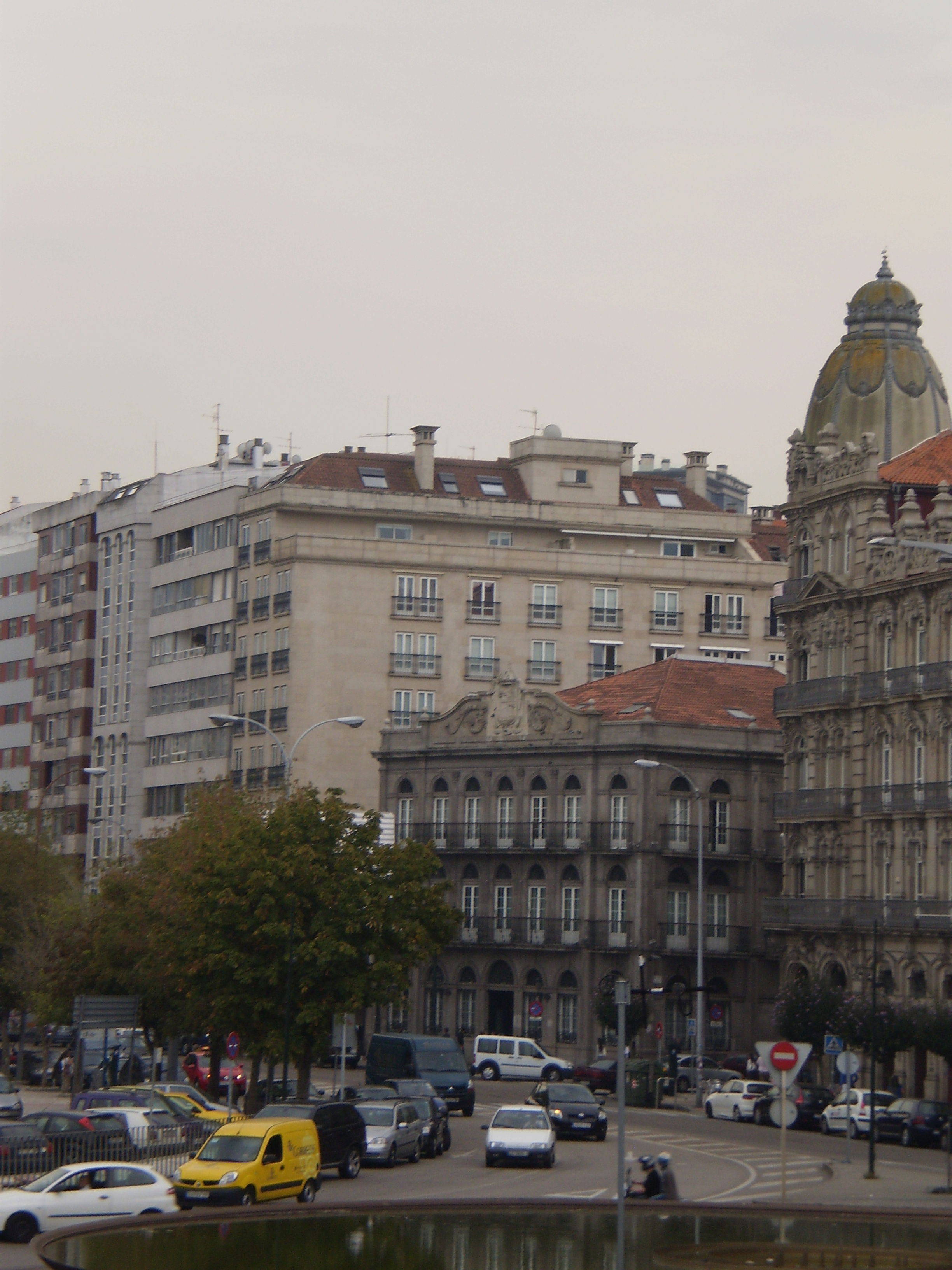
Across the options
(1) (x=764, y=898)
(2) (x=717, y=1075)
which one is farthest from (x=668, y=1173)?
(1) (x=764, y=898)

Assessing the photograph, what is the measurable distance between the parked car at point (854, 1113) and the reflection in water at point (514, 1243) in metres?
25.5

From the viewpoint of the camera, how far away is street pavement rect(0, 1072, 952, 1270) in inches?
1907

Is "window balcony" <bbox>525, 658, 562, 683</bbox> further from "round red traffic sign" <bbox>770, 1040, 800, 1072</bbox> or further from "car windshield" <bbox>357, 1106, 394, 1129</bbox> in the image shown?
"round red traffic sign" <bbox>770, 1040, 800, 1072</bbox>

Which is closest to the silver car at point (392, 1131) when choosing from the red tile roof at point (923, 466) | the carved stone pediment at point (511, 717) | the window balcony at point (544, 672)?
the red tile roof at point (923, 466)

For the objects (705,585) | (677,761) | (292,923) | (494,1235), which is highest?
(705,585)

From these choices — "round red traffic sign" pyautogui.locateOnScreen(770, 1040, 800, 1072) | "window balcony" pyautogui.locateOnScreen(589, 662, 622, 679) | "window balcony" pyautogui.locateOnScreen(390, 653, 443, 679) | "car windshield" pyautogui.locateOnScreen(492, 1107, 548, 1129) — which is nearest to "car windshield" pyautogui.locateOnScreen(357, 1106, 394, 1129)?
"car windshield" pyautogui.locateOnScreen(492, 1107, 548, 1129)

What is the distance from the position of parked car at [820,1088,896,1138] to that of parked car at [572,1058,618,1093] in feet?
43.1

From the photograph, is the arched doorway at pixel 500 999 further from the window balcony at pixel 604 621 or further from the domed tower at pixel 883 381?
the domed tower at pixel 883 381

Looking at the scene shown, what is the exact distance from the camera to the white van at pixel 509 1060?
3772 inches

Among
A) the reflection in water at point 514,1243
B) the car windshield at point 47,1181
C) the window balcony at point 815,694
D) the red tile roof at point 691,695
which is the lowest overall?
the reflection in water at point 514,1243

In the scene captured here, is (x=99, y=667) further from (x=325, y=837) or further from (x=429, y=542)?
(x=325, y=837)

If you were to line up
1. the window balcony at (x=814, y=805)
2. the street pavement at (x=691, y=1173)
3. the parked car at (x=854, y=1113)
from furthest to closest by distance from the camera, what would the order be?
the window balcony at (x=814, y=805) → the parked car at (x=854, y=1113) → the street pavement at (x=691, y=1173)

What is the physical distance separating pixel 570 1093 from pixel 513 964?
41.8 m

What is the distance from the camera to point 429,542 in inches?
4978
